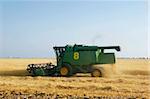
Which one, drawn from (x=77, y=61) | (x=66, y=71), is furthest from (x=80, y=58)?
(x=66, y=71)

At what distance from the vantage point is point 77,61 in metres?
28.1

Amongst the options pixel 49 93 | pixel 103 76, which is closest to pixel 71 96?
pixel 49 93

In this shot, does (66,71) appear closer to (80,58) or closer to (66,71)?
(66,71)

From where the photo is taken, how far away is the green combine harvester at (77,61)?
27578 mm

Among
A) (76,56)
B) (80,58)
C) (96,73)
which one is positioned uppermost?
(76,56)

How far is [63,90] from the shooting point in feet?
61.3

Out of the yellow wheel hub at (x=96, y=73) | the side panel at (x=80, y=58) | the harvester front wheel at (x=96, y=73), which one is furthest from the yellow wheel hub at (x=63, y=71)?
the yellow wheel hub at (x=96, y=73)

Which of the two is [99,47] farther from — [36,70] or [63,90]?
[63,90]

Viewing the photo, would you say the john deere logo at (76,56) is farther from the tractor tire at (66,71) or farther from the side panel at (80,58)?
the tractor tire at (66,71)

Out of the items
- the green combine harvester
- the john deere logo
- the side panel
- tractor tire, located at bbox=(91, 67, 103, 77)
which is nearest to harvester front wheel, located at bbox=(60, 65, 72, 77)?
the green combine harvester

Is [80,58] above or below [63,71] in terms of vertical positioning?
above

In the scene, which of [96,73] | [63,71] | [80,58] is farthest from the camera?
[63,71]

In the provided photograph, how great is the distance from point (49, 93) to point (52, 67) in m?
11.4

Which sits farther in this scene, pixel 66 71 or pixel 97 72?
pixel 66 71
